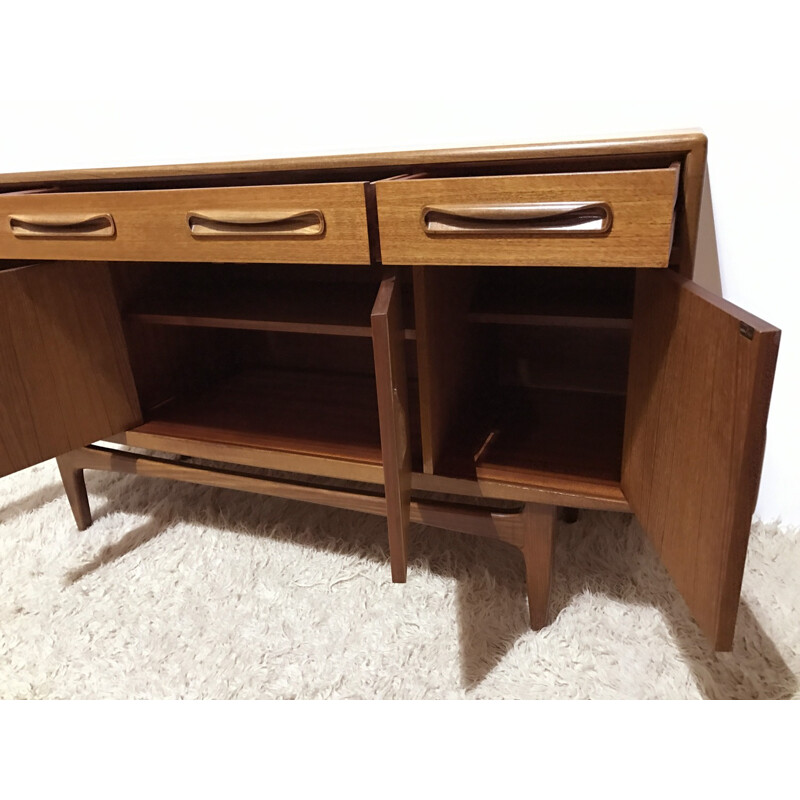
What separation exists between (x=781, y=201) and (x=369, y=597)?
3.30 feet

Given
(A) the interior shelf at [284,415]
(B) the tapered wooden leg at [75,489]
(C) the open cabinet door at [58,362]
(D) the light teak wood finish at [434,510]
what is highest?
(C) the open cabinet door at [58,362]

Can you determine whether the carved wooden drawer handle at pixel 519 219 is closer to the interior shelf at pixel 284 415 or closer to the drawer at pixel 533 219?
the drawer at pixel 533 219

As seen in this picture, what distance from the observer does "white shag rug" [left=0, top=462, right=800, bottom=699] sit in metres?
0.92

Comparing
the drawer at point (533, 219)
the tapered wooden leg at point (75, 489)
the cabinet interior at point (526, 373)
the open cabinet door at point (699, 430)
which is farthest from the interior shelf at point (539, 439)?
the tapered wooden leg at point (75, 489)

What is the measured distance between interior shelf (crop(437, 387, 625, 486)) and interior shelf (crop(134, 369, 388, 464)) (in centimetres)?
16

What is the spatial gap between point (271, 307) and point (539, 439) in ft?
1.83

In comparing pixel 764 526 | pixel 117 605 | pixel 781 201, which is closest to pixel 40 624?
pixel 117 605

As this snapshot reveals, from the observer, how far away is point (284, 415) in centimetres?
120

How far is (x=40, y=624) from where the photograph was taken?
1074mm

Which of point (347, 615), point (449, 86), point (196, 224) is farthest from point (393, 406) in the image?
point (449, 86)

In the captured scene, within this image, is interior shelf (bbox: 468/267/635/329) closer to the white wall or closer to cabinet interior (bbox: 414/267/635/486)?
cabinet interior (bbox: 414/267/635/486)

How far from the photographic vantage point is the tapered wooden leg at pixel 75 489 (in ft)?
4.17

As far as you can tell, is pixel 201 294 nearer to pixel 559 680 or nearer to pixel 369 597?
pixel 369 597

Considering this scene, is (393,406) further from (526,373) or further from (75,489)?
(75,489)
